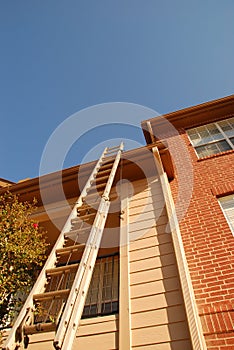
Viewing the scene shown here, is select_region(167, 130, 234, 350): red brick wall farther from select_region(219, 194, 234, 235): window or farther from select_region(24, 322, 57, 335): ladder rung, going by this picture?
select_region(24, 322, 57, 335): ladder rung

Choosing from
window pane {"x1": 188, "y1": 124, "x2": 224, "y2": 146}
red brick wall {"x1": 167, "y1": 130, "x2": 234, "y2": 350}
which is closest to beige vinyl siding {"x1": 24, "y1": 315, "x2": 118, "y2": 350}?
red brick wall {"x1": 167, "y1": 130, "x2": 234, "y2": 350}

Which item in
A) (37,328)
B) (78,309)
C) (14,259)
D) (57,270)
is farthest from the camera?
(14,259)

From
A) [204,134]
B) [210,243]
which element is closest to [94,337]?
[210,243]

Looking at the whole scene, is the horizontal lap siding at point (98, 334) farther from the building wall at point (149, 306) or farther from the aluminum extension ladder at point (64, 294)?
the aluminum extension ladder at point (64, 294)

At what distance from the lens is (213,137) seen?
8.32 meters

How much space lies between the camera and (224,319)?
3.26m

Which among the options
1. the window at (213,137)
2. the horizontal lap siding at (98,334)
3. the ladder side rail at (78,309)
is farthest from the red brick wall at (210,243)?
the ladder side rail at (78,309)

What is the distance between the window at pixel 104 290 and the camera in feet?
15.4

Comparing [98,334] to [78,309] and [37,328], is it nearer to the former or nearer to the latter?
[78,309]

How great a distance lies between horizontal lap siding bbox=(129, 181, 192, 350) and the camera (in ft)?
10.4

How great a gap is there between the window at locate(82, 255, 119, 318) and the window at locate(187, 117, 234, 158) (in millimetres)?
4208

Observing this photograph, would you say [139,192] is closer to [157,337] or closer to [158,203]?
[158,203]

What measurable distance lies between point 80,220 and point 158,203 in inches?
77.7

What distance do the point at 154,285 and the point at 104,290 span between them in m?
1.71
